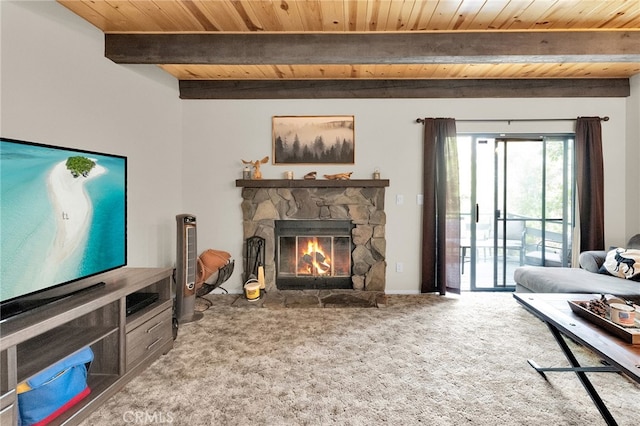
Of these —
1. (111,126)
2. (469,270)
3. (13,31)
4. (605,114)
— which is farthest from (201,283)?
(605,114)

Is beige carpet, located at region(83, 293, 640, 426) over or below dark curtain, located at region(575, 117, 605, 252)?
below

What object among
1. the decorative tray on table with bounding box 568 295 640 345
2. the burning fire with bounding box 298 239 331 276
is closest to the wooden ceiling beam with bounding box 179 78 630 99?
the burning fire with bounding box 298 239 331 276

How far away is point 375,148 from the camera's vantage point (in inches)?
155

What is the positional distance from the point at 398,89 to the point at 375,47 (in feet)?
4.35

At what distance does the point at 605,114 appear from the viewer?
3834mm

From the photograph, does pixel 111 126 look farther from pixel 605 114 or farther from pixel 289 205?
pixel 605 114

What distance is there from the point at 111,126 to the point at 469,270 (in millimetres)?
4269

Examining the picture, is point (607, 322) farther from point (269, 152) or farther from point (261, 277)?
point (269, 152)

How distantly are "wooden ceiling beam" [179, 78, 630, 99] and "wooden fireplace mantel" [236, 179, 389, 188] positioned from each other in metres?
1.02

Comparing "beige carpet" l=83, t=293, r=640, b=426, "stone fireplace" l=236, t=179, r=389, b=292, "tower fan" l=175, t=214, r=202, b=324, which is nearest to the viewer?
"beige carpet" l=83, t=293, r=640, b=426

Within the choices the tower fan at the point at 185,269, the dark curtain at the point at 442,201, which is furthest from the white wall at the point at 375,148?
the tower fan at the point at 185,269

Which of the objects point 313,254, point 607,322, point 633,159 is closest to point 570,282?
point 607,322

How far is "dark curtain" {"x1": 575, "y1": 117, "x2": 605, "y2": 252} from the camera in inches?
146

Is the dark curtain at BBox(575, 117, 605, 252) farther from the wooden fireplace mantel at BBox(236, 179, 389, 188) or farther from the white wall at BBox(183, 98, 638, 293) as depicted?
the wooden fireplace mantel at BBox(236, 179, 389, 188)
